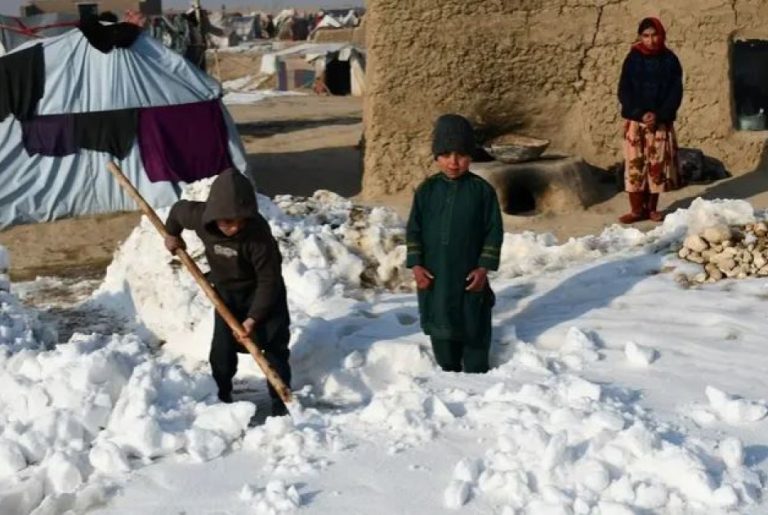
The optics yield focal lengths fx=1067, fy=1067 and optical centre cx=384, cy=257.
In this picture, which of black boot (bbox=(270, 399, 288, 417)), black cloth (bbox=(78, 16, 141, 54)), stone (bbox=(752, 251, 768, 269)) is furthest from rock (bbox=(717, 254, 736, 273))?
black cloth (bbox=(78, 16, 141, 54))

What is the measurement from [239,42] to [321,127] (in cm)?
2192

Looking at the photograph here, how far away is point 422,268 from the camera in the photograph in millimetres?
4281

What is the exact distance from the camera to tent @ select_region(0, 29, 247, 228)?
9.55 metres

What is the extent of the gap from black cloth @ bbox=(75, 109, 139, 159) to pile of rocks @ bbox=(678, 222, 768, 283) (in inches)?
223

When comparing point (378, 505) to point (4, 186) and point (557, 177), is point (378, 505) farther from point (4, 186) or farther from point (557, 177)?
point (4, 186)

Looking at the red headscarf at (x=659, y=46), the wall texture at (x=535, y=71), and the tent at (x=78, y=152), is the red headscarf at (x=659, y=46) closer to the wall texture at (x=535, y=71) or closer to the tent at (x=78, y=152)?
the wall texture at (x=535, y=71)

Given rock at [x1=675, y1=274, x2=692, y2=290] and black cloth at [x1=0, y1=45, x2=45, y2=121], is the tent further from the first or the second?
rock at [x1=675, y1=274, x2=692, y2=290]

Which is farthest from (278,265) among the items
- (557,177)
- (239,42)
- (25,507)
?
(239,42)

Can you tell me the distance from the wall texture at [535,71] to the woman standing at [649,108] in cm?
133

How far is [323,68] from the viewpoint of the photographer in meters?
22.8

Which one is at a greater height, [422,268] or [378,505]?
[422,268]

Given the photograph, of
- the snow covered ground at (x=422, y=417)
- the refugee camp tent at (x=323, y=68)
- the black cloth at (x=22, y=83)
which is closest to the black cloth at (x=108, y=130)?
the black cloth at (x=22, y=83)

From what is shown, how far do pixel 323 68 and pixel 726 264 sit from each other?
1821 centimetres

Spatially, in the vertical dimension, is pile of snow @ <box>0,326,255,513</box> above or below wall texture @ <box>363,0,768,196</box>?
below
